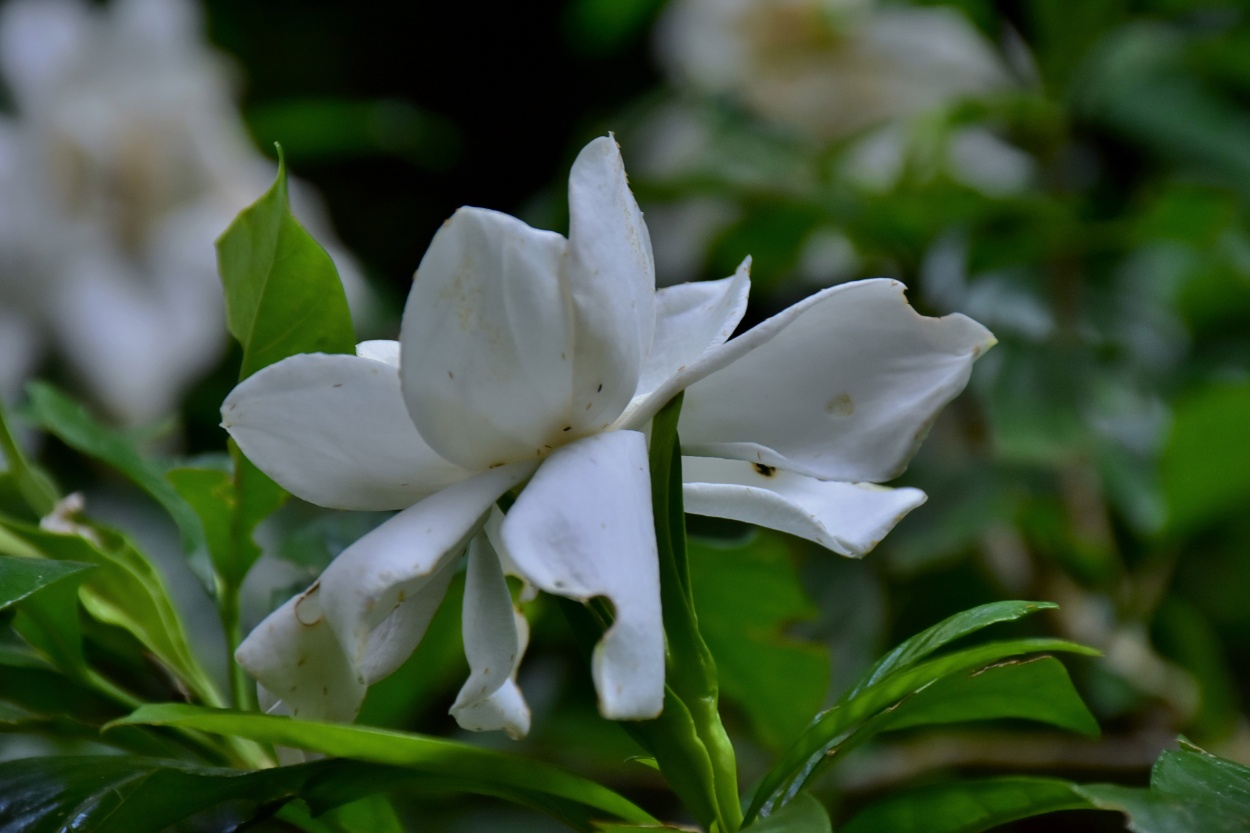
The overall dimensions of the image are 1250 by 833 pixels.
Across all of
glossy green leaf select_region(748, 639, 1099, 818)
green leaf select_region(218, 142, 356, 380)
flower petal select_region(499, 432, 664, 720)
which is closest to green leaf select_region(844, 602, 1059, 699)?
glossy green leaf select_region(748, 639, 1099, 818)

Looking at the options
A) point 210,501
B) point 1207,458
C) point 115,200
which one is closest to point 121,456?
point 210,501

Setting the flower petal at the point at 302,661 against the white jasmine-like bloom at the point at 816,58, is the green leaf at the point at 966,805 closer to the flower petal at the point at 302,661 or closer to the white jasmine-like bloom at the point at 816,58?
the flower petal at the point at 302,661

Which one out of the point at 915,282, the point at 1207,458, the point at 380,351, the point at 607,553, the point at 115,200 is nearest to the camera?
the point at 607,553

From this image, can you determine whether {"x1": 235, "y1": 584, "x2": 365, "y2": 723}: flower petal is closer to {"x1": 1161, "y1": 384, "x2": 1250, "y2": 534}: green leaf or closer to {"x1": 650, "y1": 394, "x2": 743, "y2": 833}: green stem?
{"x1": 650, "y1": 394, "x2": 743, "y2": 833}: green stem

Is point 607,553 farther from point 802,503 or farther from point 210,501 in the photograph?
point 210,501

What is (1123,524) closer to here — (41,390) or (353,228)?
(41,390)

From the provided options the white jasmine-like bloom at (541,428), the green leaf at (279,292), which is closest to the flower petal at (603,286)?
the white jasmine-like bloom at (541,428)
